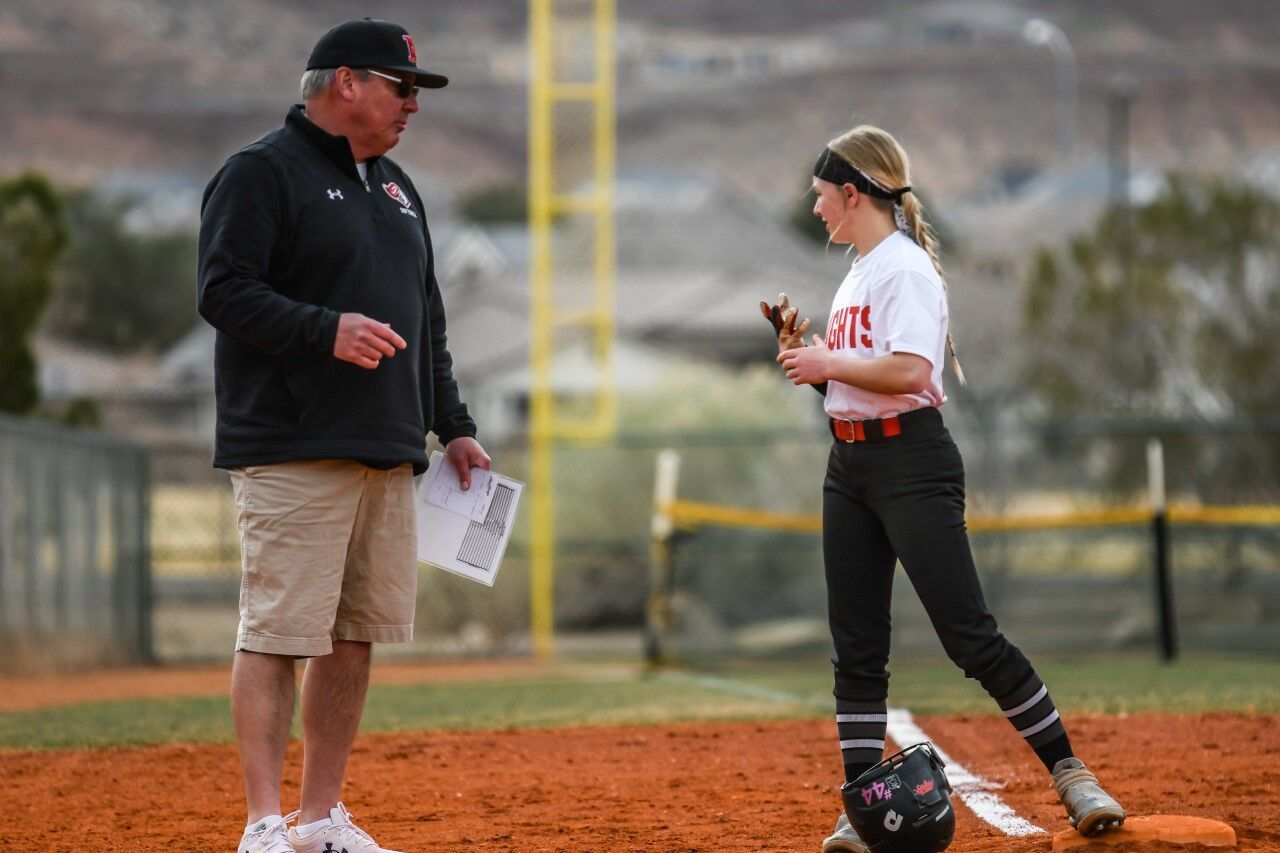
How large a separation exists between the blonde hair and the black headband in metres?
0.01

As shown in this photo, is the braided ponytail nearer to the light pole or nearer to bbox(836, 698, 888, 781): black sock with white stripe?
bbox(836, 698, 888, 781): black sock with white stripe

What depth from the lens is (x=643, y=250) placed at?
2438 inches

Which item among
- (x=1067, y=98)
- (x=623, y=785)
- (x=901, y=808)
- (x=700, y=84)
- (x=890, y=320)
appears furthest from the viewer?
(x=700, y=84)

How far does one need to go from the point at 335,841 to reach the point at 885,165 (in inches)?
94.2

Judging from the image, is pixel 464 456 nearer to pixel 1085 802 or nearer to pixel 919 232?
pixel 919 232

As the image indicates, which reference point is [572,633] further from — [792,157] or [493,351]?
[792,157]

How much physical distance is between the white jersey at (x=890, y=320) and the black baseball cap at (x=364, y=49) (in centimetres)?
133

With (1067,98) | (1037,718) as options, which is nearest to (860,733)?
(1037,718)

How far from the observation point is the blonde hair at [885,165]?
5.02 meters

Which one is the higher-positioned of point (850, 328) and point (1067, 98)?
point (1067, 98)

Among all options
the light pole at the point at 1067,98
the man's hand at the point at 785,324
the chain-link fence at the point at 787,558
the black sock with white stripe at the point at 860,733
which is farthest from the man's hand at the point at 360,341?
the light pole at the point at 1067,98

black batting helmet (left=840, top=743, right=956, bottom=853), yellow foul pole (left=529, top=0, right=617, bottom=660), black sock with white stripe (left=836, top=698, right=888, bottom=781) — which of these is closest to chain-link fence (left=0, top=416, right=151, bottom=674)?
yellow foul pole (left=529, top=0, right=617, bottom=660)

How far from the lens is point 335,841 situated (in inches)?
193

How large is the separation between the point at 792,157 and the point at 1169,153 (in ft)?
85.8
